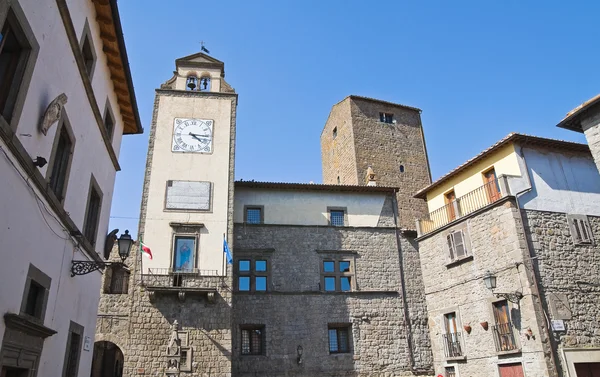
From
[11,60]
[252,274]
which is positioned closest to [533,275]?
[252,274]

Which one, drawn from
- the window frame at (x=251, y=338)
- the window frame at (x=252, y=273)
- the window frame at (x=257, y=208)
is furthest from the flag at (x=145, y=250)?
the window frame at (x=251, y=338)

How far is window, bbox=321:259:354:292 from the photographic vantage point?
20922 mm

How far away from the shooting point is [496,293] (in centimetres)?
1566

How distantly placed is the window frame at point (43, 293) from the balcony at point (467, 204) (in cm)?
1441

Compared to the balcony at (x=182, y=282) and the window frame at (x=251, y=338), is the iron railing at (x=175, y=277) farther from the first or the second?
the window frame at (x=251, y=338)

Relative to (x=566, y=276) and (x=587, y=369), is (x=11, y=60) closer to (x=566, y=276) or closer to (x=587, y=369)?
(x=566, y=276)

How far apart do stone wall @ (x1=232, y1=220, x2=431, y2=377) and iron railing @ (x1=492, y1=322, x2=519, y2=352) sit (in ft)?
18.2

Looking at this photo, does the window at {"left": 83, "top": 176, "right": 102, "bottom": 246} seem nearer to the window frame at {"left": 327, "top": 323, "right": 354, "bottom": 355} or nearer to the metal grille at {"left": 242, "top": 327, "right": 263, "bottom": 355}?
the metal grille at {"left": 242, "top": 327, "right": 263, "bottom": 355}

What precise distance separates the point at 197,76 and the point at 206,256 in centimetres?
922

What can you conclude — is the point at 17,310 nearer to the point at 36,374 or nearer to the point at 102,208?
the point at 36,374

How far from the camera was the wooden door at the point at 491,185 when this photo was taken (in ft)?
56.1

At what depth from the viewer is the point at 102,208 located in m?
11.2

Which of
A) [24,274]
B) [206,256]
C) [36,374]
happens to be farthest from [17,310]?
[206,256]

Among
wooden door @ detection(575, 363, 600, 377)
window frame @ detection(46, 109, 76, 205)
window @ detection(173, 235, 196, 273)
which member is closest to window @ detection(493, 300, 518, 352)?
wooden door @ detection(575, 363, 600, 377)
